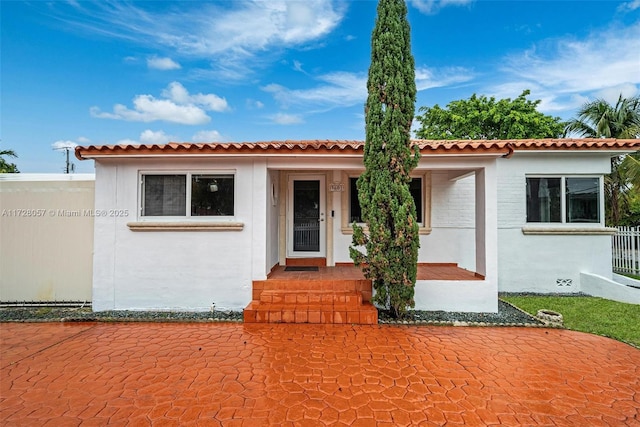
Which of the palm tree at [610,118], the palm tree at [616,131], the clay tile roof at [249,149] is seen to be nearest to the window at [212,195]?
the clay tile roof at [249,149]

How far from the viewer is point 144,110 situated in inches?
837

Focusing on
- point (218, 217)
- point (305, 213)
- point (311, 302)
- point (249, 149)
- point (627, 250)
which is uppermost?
point (249, 149)

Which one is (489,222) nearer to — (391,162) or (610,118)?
(391,162)

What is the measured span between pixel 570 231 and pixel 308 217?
805cm

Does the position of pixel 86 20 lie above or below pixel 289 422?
above

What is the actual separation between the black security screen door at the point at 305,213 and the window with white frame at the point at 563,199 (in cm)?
667

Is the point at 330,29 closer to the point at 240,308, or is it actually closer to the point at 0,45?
the point at 0,45

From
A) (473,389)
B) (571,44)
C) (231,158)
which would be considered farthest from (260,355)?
(571,44)

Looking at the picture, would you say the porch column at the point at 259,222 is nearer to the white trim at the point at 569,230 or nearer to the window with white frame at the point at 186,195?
the window with white frame at the point at 186,195

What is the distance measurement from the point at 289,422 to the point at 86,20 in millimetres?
15614

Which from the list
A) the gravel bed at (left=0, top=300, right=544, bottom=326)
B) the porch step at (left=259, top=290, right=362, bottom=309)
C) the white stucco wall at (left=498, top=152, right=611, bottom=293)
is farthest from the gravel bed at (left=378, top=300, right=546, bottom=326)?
the white stucco wall at (left=498, top=152, right=611, bottom=293)

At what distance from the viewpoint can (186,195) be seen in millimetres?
7449

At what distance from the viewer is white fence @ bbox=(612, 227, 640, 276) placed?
10.9 meters

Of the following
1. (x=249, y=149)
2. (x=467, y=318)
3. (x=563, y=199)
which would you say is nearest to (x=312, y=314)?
(x=467, y=318)
